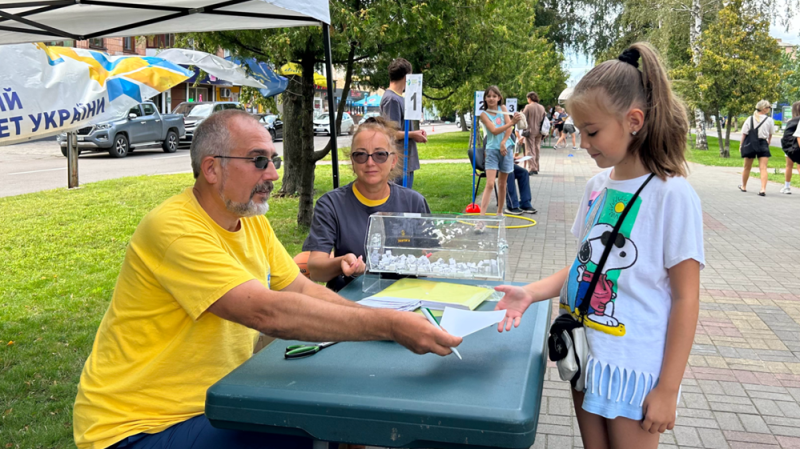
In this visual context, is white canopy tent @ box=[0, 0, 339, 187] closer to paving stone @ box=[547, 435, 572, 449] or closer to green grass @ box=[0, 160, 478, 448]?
green grass @ box=[0, 160, 478, 448]

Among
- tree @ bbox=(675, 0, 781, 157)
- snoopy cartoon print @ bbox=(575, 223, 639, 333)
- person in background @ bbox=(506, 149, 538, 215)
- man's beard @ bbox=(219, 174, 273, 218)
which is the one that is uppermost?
tree @ bbox=(675, 0, 781, 157)

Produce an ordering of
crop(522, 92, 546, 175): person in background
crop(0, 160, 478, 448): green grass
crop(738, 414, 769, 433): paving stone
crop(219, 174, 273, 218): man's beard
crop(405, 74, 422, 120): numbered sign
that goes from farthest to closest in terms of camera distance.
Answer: crop(522, 92, 546, 175): person in background
crop(405, 74, 422, 120): numbered sign
crop(0, 160, 478, 448): green grass
crop(738, 414, 769, 433): paving stone
crop(219, 174, 273, 218): man's beard

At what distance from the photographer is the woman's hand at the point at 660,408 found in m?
1.70

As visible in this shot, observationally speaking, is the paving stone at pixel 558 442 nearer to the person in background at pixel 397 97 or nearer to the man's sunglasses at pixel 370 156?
the man's sunglasses at pixel 370 156

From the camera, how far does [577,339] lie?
1805 mm

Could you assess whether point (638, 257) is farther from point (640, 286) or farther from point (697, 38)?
point (697, 38)

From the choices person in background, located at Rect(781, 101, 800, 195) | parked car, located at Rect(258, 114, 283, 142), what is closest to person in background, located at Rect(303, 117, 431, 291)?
person in background, located at Rect(781, 101, 800, 195)

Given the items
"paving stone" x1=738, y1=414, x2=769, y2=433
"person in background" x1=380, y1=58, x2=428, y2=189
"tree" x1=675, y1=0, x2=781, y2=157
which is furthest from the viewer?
"tree" x1=675, y1=0, x2=781, y2=157

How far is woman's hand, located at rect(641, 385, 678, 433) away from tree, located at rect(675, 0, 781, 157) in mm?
22766

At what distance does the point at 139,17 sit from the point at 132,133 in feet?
57.9

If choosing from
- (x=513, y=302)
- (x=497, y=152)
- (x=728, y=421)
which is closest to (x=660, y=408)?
(x=513, y=302)

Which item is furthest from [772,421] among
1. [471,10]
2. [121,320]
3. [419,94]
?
[471,10]

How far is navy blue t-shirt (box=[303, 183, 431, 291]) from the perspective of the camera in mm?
3078

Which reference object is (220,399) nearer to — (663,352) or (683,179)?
(663,352)
